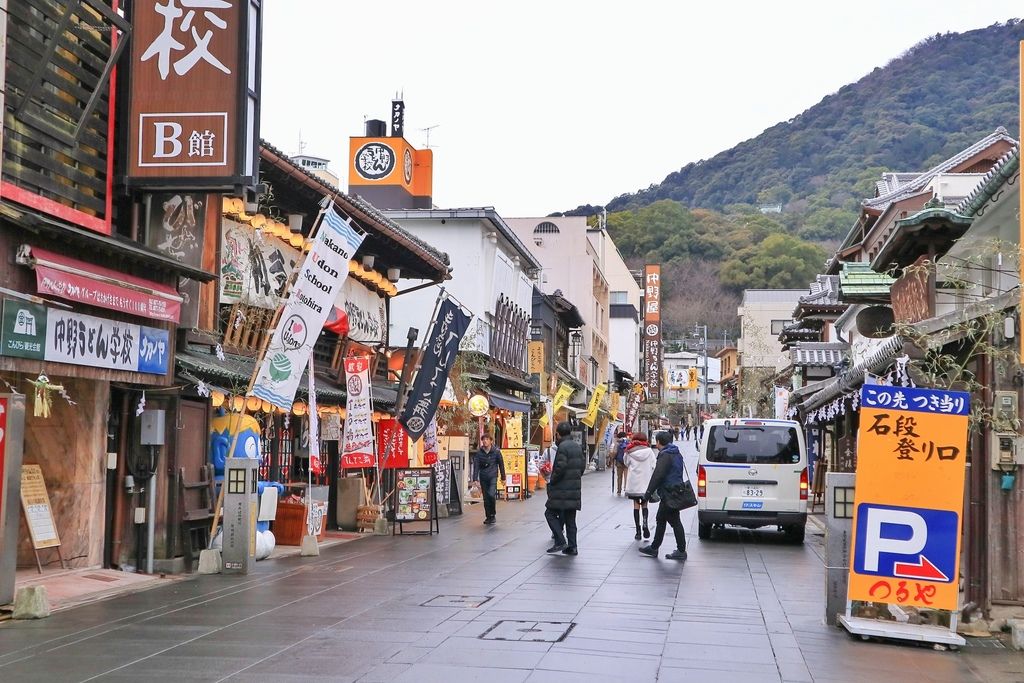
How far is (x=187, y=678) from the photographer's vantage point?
7.97 meters

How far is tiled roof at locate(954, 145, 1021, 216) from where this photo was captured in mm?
13249

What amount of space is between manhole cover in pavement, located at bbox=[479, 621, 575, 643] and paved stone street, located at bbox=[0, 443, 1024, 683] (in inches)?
1.4

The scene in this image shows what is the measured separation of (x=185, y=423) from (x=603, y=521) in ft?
36.5

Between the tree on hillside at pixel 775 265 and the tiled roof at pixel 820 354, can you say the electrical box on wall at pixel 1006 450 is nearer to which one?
→ the tiled roof at pixel 820 354

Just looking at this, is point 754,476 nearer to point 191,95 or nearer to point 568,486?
point 568,486

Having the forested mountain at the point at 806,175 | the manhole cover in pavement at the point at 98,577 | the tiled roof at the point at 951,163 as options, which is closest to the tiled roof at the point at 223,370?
the manhole cover in pavement at the point at 98,577

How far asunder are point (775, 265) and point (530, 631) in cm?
9604

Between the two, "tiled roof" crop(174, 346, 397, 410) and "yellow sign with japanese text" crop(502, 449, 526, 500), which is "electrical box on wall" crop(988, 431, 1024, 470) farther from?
"yellow sign with japanese text" crop(502, 449, 526, 500)

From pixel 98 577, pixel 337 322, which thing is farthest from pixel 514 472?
pixel 98 577

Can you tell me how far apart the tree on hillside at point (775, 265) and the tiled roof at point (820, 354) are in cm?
6091

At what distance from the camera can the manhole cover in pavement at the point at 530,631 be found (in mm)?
9664

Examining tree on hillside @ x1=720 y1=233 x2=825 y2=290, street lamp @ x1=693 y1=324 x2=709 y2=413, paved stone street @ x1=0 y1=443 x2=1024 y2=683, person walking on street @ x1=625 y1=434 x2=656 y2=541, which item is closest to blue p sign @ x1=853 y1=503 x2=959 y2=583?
paved stone street @ x1=0 y1=443 x2=1024 y2=683

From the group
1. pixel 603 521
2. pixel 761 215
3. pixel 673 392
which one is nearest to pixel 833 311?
pixel 603 521

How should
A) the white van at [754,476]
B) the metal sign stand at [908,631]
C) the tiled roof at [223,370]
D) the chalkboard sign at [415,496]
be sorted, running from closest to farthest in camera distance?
the metal sign stand at [908,631], the tiled roof at [223,370], the white van at [754,476], the chalkboard sign at [415,496]
